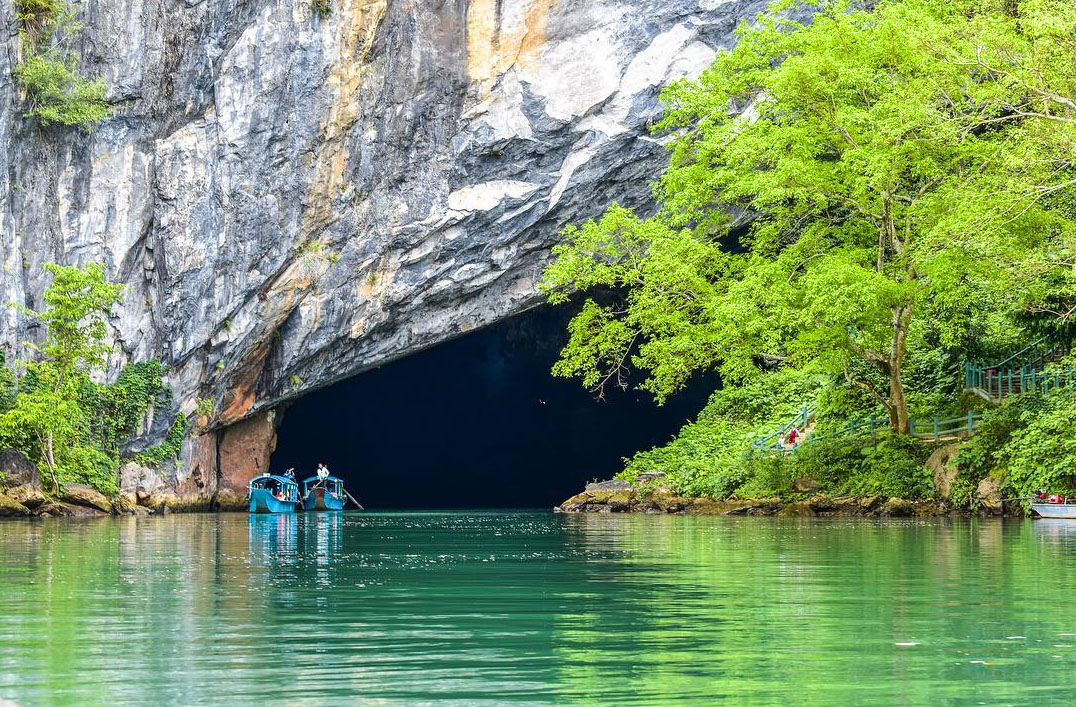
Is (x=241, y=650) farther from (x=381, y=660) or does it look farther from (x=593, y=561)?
(x=593, y=561)

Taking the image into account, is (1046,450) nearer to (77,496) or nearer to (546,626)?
(546,626)

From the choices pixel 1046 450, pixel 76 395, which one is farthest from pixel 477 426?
pixel 1046 450

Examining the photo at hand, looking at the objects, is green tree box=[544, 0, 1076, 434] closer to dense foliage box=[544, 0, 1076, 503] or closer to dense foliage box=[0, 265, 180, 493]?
dense foliage box=[544, 0, 1076, 503]

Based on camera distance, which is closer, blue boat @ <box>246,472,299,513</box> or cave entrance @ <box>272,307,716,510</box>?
blue boat @ <box>246,472,299,513</box>

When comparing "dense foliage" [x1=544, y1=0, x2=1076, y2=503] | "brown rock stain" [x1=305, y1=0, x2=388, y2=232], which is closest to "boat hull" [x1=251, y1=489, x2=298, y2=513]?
"brown rock stain" [x1=305, y1=0, x2=388, y2=232]

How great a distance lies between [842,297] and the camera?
2292 centimetres

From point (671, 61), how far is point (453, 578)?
25.4 meters

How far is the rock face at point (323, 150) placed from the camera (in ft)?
110

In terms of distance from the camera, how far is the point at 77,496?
30.3m

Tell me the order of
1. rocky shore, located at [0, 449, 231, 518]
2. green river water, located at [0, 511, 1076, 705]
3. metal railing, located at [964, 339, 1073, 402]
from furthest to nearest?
rocky shore, located at [0, 449, 231, 518] < metal railing, located at [964, 339, 1073, 402] < green river water, located at [0, 511, 1076, 705]

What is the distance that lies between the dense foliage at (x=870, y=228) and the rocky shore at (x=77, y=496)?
1123cm

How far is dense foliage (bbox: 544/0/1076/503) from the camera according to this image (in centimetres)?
2120

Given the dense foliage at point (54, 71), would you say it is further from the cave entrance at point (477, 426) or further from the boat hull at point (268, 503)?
the cave entrance at point (477, 426)

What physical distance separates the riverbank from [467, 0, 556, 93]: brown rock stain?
36.3 ft
